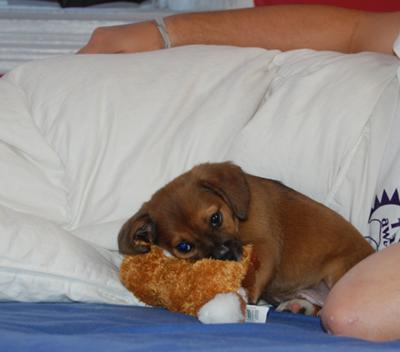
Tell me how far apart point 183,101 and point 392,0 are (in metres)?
1.15

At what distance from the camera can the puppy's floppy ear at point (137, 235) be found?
1.81 metres

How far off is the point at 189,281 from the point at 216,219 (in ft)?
Answer: 0.77

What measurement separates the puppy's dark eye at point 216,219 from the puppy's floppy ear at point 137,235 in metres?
0.13

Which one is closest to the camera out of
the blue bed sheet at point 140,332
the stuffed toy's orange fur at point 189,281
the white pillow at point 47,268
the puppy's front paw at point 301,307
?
the blue bed sheet at point 140,332

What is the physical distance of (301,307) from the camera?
183 cm

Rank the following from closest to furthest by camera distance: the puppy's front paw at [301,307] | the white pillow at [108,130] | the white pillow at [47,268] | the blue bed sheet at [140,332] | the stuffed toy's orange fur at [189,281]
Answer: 1. the blue bed sheet at [140,332]
2. the stuffed toy's orange fur at [189,281]
3. the white pillow at [47,268]
4. the puppy's front paw at [301,307]
5. the white pillow at [108,130]

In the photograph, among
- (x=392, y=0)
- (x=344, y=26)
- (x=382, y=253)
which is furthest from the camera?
(x=392, y=0)

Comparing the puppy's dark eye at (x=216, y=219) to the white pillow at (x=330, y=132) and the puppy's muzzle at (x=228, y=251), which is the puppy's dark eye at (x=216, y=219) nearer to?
the puppy's muzzle at (x=228, y=251)

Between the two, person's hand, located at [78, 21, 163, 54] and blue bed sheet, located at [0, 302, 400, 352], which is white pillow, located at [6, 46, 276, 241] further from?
blue bed sheet, located at [0, 302, 400, 352]

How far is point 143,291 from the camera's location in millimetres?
1759

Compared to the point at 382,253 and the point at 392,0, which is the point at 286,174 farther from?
the point at 392,0

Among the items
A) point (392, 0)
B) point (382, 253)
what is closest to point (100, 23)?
point (392, 0)

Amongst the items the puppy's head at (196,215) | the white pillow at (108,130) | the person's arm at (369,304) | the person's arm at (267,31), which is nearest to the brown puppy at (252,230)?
the puppy's head at (196,215)

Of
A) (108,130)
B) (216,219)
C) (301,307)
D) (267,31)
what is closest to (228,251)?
(216,219)
